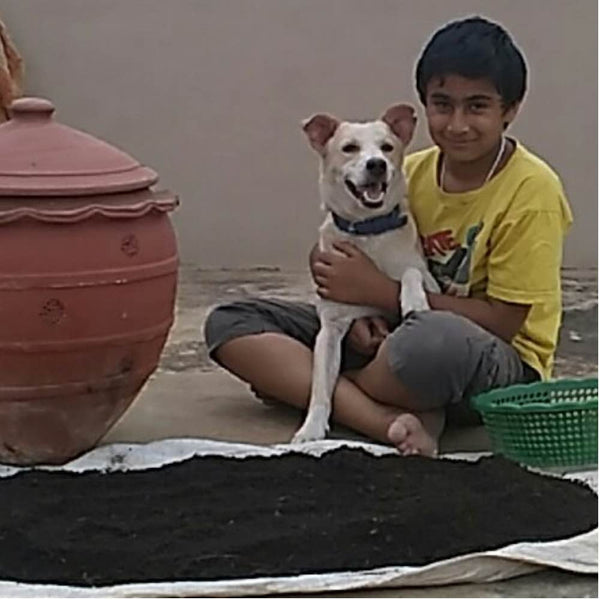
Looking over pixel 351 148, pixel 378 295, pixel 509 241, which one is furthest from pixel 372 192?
pixel 509 241

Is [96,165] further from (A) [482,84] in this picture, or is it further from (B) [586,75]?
(B) [586,75]

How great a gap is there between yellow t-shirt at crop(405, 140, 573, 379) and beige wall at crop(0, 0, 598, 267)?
2.69m

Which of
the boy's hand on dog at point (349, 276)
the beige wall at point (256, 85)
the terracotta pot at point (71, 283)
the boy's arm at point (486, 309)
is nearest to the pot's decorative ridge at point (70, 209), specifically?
the terracotta pot at point (71, 283)

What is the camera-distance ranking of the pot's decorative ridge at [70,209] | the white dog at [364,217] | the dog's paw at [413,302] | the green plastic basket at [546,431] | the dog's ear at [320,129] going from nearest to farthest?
1. the pot's decorative ridge at [70,209]
2. the green plastic basket at [546,431]
3. the dog's paw at [413,302]
4. the white dog at [364,217]
5. the dog's ear at [320,129]

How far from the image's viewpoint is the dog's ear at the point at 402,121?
12.2ft

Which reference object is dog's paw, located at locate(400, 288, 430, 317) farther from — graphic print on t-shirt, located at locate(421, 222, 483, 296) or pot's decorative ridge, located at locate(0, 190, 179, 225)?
pot's decorative ridge, located at locate(0, 190, 179, 225)

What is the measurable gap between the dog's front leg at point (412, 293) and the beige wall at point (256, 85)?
283cm

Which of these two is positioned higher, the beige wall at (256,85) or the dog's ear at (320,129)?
the dog's ear at (320,129)

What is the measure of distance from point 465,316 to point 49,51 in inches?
133

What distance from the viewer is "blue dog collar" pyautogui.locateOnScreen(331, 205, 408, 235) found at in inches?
145

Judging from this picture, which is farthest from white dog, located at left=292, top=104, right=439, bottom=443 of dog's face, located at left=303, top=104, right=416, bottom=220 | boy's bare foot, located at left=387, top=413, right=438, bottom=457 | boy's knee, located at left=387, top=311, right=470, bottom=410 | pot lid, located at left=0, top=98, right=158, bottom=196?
pot lid, located at left=0, top=98, right=158, bottom=196

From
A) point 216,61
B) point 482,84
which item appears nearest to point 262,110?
point 216,61

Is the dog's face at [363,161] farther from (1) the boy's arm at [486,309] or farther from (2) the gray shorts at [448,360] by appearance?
(2) the gray shorts at [448,360]

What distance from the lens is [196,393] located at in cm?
414
